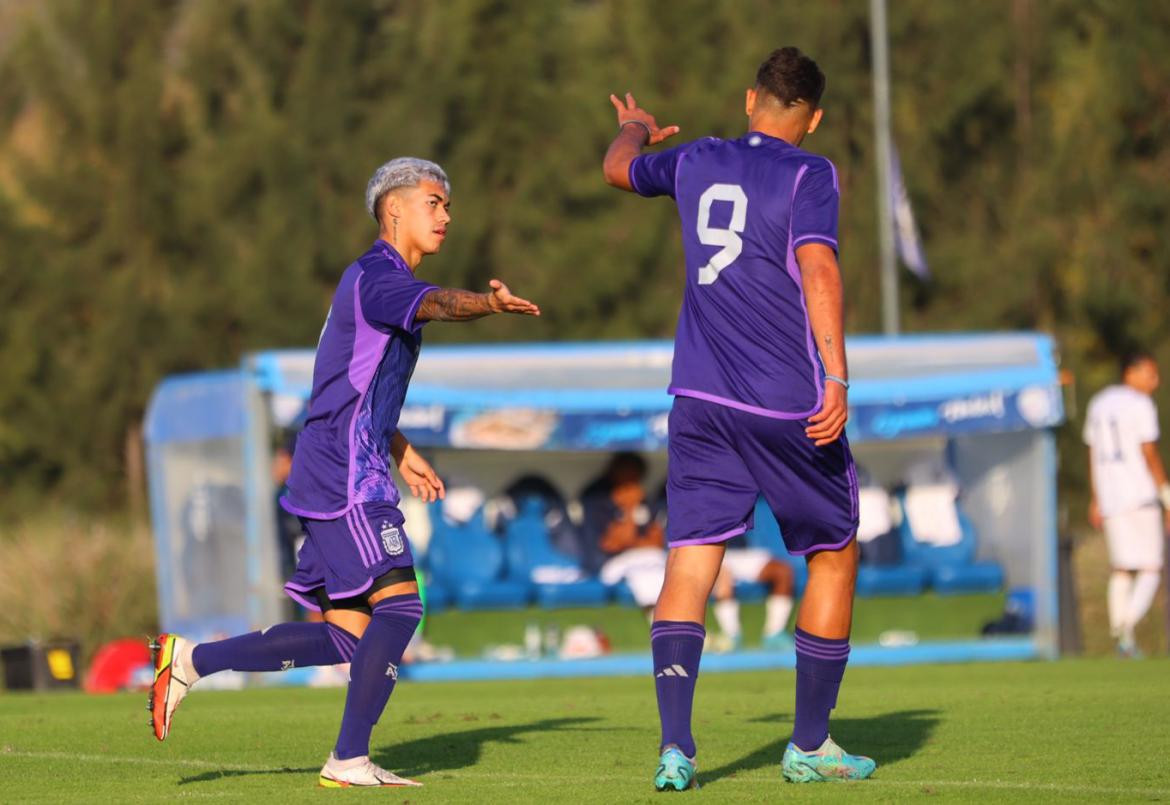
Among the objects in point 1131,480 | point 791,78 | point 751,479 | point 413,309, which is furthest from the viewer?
point 1131,480

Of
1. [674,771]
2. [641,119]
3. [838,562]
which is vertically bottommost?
[674,771]

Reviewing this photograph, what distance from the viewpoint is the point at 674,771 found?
21.1ft

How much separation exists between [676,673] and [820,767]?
65 centimetres

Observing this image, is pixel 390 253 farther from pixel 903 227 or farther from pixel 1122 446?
pixel 903 227

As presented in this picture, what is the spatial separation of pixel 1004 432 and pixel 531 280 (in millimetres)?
13277

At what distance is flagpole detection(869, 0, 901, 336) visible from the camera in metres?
27.6

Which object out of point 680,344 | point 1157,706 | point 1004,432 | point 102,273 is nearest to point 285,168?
point 102,273

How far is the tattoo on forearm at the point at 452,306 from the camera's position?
6.43 metres

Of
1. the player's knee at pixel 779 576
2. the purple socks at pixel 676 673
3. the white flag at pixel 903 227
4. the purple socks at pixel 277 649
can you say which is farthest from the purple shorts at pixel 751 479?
the white flag at pixel 903 227

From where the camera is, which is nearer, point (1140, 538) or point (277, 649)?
point (277, 649)

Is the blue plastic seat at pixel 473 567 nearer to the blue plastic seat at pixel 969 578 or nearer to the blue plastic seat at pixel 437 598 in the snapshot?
the blue plastic seat at pixel 437 598

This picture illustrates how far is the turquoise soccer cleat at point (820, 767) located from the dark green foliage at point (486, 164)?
21479 millimetres

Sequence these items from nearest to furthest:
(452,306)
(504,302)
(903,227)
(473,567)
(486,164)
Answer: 1. (504,302)
2. (452,306)
3. (473,567)
4. (903,227)
5. (486,164)

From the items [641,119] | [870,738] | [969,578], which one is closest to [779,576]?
[969,578]
